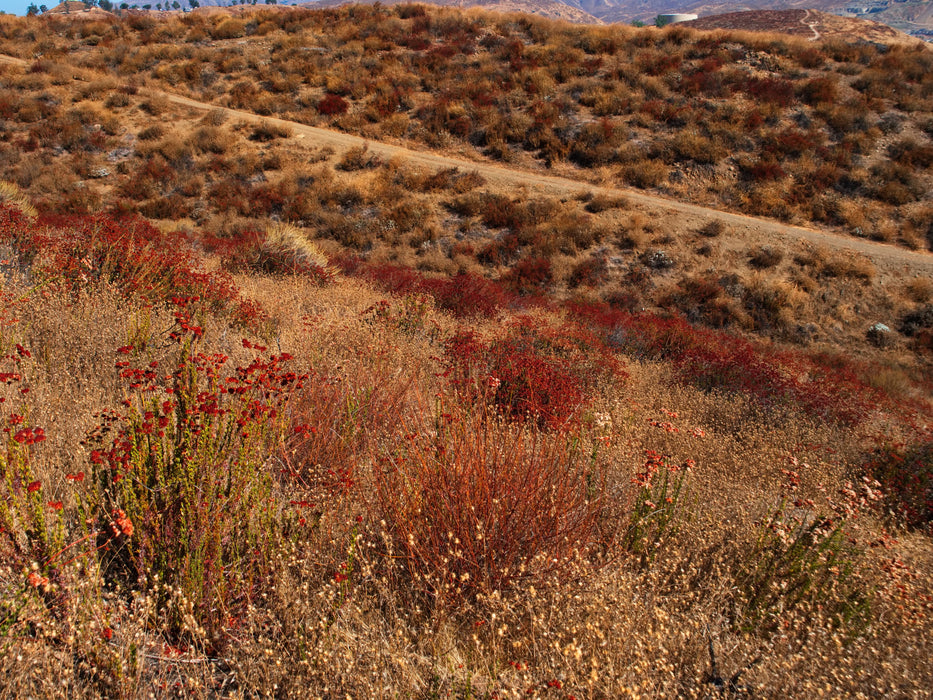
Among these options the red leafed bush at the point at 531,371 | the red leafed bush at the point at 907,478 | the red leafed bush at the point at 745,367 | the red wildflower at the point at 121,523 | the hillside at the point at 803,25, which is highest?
the hillside at the point at 803,25

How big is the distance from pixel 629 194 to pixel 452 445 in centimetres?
1800

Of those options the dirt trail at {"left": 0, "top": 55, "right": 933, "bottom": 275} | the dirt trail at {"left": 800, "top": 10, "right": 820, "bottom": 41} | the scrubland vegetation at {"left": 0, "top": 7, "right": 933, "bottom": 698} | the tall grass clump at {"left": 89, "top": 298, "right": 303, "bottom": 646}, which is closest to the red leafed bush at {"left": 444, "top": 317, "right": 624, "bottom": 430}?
the scrubland vegetation at {"left": 0, "top": 7, "right": 933, "bottom": 698}

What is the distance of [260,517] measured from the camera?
2648 mm

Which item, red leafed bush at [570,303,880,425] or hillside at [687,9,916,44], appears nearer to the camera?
red leafed bush at [570,303,880,425]

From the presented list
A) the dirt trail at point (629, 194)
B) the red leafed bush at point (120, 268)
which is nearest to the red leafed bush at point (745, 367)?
the dirt trail at point (629, 194)

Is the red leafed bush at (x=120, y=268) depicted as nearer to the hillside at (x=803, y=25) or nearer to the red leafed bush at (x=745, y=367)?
the red leafed bush at (x=745, y=367)

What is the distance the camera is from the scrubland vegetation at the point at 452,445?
2297mm

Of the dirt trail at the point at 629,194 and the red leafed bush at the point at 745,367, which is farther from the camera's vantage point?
the dirt trail at the point at 629,194

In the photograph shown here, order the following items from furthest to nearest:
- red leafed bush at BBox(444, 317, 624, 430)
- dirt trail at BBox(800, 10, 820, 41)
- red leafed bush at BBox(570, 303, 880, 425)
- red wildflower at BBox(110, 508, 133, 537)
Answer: dirt trail at BBox(800, 10, 820, 41) → red leafed bush at BBox(570, 303, 880, 425) → red leafed bush at BBox(444, 317, 624, 430) → red wildflower at BBox(110, 508, 133, 537)

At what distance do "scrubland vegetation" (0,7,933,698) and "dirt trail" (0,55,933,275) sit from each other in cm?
62

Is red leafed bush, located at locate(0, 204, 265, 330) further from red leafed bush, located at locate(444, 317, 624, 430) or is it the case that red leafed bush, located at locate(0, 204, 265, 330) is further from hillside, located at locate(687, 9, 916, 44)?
hillside, located at locate(687, 9, 916, 44)

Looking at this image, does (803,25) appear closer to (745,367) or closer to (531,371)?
(745,367)

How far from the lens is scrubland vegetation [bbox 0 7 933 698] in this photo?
230cm

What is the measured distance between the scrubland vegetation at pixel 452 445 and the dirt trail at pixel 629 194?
2.04ft
